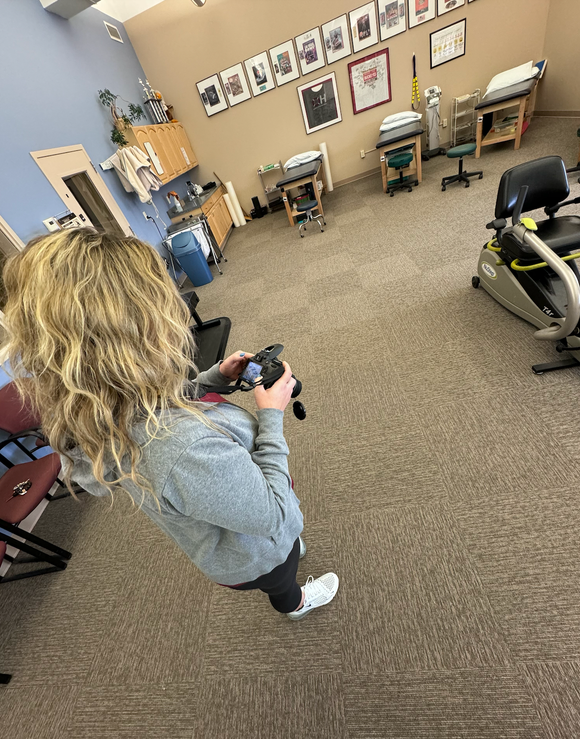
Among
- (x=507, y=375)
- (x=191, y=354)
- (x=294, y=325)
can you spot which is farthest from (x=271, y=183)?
(x=191, y=354)

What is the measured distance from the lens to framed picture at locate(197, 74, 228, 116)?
5152 mm

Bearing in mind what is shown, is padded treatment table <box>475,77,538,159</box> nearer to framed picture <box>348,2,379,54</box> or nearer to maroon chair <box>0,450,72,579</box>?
framed picture <box>348,2,379,54</box>

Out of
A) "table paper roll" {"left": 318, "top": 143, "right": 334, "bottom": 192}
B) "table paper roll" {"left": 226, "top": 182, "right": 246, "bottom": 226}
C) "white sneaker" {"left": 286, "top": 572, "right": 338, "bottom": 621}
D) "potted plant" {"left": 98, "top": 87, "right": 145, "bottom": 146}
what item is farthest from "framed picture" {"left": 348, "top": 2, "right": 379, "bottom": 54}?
"white sneaker" {"left": 286, "top": 572, "right": 338, "bottom": 621}

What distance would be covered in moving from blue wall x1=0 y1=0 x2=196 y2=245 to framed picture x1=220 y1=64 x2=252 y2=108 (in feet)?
5.43

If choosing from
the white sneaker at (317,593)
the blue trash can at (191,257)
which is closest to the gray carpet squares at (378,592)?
the white sneaker at (317,593)

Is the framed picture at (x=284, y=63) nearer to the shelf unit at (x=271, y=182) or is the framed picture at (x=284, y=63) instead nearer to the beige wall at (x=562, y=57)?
the shelf unit at (x=271, y=182)

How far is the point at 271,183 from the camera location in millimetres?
5938

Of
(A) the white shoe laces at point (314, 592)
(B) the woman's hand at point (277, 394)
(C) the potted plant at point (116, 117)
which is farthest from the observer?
(C) the potted plant at point (116, 117)

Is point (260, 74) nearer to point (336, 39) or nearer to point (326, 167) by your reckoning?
point (336, 39)

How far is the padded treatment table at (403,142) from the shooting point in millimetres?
4293

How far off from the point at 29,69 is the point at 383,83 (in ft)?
15.7

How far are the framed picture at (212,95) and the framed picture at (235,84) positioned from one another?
10 cm

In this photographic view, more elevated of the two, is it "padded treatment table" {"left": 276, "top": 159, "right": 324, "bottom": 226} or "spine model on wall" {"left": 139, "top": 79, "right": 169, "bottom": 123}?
"spine model on wall" {"left": 139, "top": 79, "right": 169, "bottom": 123}

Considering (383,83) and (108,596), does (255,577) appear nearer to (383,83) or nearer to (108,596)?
(108,596)
